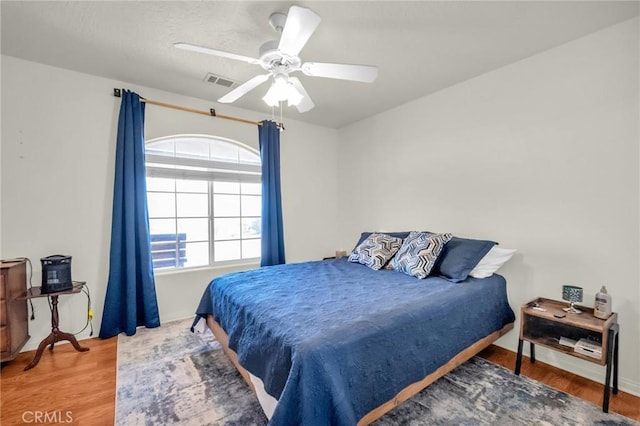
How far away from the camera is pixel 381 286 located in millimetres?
2227

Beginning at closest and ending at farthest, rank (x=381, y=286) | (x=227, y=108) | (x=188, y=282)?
(x=381, y=286) < (x=188, y=282) < (x=227, y=108)

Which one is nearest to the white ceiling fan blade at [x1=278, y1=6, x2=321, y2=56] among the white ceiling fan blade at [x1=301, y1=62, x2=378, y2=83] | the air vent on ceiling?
the white ceiling fan blade at [x1=301, y1=62, x2=378, y2=83]

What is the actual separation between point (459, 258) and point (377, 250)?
0.81m

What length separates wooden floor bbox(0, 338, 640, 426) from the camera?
1.75 m

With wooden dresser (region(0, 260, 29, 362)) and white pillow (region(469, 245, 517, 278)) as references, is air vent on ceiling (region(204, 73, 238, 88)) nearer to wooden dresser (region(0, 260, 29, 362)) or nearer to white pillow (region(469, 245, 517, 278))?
wooden dresser (region(0, 260, 29, 362))

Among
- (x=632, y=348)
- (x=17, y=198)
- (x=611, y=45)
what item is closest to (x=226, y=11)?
(x=17, y=198)

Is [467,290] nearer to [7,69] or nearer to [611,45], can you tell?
[611,45]

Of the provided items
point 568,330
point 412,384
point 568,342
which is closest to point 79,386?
point 412,384

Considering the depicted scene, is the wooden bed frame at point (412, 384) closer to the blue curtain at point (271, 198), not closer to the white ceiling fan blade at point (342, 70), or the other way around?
the blue curtain at point (271, 198)

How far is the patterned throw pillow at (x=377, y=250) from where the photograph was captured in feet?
9.55

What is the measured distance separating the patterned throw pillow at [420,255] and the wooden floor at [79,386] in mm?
938

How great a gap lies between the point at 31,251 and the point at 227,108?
2.45 m

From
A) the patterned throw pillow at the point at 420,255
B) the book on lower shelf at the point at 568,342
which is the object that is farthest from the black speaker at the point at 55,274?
the book on lower shelf at the point at 568,342

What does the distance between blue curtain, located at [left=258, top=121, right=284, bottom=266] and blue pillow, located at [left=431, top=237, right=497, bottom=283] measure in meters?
2.03
